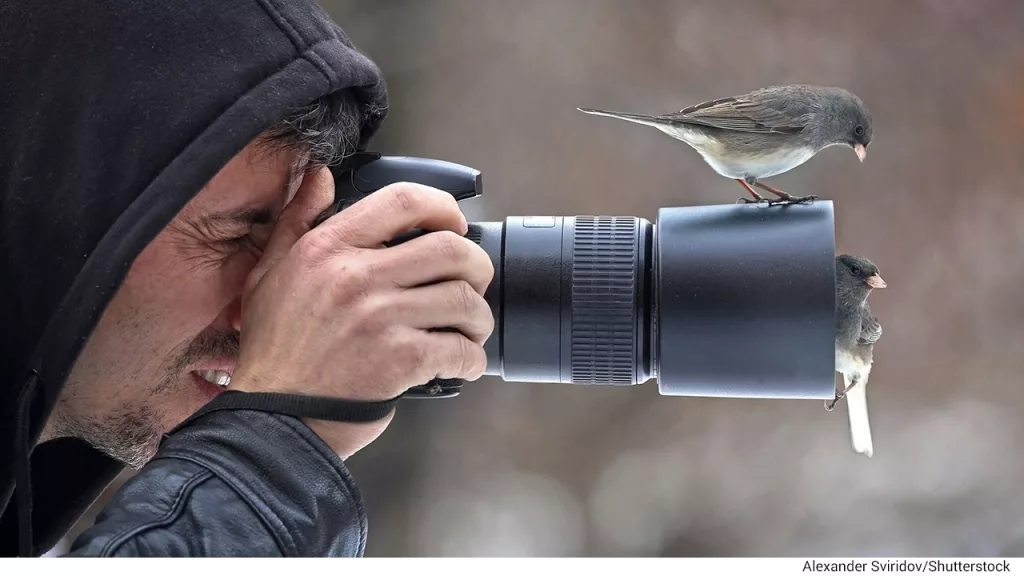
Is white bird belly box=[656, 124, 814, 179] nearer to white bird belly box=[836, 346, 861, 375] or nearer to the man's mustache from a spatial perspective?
white bird belly box=[836, 346, 861, 375]

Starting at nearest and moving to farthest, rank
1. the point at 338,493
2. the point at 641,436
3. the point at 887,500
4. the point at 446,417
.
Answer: the point at 338,493 < the point at 887,500 < the point at 641,436 < the point at 446,417

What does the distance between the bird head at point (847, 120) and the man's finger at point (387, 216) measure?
0.40 m

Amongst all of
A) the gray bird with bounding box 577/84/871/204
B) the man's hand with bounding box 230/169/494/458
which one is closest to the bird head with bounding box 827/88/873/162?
the gray bird with bounding box 577/84/871/204

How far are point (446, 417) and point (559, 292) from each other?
84 centimetres

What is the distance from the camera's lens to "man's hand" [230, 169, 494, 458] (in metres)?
0.65

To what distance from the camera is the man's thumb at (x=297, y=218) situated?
0.70m

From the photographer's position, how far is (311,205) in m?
0.73

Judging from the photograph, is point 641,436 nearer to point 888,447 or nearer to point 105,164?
point 888,447

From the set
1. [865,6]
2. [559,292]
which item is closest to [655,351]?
[559,292]

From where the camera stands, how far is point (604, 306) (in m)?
0.75

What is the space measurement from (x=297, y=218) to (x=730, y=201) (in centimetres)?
69

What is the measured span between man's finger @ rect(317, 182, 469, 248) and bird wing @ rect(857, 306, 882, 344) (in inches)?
13.3

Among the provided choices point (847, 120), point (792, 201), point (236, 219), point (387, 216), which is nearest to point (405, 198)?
point (387, 216)

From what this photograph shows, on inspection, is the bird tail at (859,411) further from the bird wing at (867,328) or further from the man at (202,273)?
the man at (202,273)
